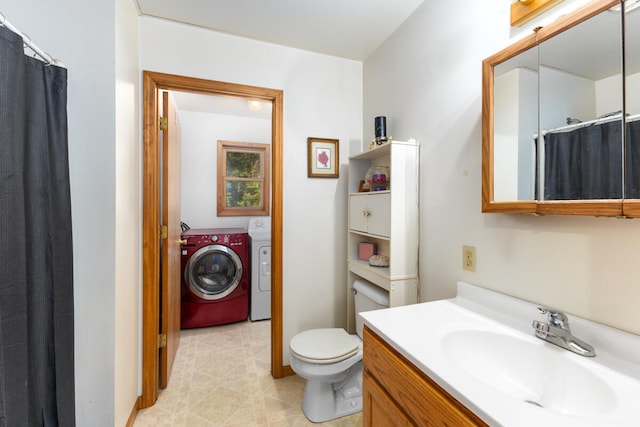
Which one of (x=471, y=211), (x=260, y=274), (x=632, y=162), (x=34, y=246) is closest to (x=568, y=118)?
(x=632, y=162)

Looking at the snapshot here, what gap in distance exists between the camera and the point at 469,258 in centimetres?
128

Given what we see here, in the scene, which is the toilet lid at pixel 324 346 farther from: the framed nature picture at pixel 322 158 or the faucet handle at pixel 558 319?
the framed nature picture at pixel 322 158

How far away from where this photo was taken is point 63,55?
4.05ft

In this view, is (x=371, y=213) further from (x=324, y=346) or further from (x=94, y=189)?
(x=94, y=189)

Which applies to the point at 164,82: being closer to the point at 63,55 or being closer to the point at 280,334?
the point at 63,55

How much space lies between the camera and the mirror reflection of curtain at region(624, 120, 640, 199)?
74cm

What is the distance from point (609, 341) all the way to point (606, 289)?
0.49 ft

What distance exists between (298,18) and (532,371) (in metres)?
2.05

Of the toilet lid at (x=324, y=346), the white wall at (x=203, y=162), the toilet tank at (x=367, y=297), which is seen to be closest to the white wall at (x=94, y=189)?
the toilet lid at (x=324, y=346)

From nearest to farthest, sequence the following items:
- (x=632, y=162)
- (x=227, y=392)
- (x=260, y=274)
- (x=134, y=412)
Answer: (x=632, y=162), (x=134, y=412), (x=227, y=392), (x=260, y=274)

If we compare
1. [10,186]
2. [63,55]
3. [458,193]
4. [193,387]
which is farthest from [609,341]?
[63,55]

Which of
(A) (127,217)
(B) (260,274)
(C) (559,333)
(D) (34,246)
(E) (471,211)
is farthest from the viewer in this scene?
(B) (260,274)

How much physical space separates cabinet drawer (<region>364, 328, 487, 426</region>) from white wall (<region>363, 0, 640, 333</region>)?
58 centimetres

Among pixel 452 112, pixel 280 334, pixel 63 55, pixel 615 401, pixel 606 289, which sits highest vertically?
pixel 63 55
